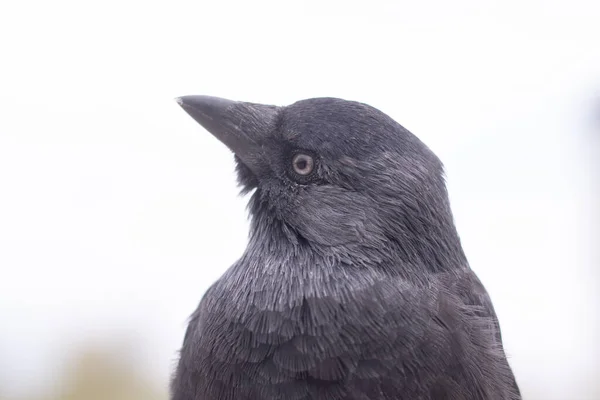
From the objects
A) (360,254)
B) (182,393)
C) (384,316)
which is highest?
(360,254)

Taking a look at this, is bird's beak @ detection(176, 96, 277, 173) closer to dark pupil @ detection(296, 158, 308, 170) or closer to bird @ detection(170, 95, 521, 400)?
bird @ detection(170, 95, 521, 400)

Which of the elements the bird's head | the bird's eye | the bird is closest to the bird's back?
the bird

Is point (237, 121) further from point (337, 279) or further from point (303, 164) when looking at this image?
point (337, 279)

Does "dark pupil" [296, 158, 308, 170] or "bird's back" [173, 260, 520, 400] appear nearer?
"bird's back" [173, 260, 520, 400]

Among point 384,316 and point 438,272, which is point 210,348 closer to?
point 384,316

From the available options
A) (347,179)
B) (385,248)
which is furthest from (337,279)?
(347,179)

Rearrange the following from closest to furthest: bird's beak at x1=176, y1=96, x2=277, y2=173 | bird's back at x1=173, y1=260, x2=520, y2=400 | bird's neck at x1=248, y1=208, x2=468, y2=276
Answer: bird's back at x1=173, y1=260, x2=520, y2=400 → bird's neck at x1=248, y1=208, x2=468, y2=276 → bird's beak at x1=176, y1=96, x2=277, y2=173

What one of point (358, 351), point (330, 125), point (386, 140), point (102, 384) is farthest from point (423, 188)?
point (102, 384)
